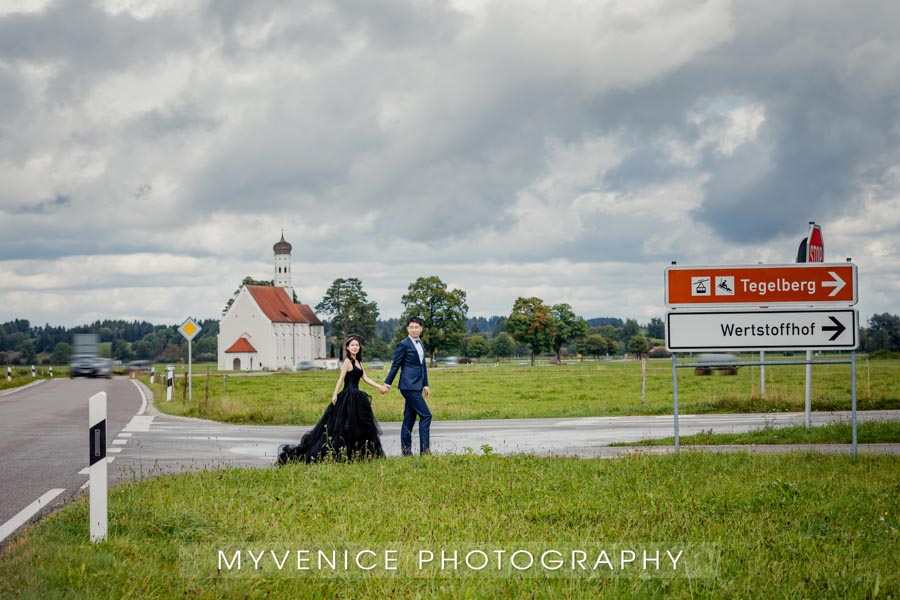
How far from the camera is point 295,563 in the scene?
222 inches

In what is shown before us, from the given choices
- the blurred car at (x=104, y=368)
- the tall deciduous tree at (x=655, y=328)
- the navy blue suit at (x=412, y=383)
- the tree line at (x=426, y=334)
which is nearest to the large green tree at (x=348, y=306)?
the tree line at (x=426, y=334)

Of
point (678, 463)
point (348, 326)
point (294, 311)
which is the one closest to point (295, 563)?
point (678, 463)

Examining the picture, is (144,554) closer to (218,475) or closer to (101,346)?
(218,475)

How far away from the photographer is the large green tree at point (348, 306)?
114 meters

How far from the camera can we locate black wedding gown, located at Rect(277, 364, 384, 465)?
1119 cm

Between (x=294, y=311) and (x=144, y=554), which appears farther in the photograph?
(x=294, y=311)

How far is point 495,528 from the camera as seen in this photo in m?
6.56

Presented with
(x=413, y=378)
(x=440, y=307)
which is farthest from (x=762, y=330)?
(x=440, y=307)

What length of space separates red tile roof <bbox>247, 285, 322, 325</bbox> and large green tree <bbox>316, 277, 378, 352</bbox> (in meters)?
5.59

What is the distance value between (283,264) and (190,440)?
120 m

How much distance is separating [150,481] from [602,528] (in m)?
5.41

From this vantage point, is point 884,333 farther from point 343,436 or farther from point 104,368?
point 343,436

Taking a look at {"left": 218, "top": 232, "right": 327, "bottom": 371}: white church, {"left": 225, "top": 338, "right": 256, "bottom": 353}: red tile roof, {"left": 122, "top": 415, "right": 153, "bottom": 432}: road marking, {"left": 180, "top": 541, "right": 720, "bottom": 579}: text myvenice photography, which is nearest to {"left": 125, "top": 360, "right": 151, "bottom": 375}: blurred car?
{"left": 225, "top": 338, "right": 256, "bottom": 353}: red tile roof

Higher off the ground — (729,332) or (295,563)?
(729,332)
